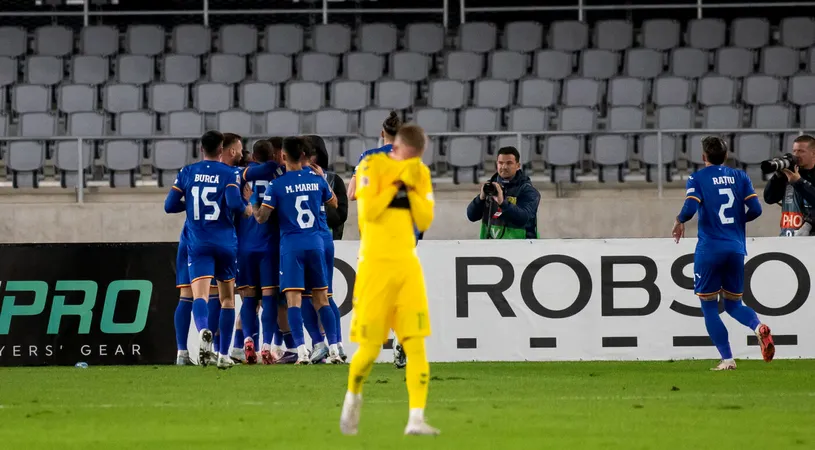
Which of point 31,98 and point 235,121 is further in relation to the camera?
point 31,98

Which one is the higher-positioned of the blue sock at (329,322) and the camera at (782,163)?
the camera at (782,163)

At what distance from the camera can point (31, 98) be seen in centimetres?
2059

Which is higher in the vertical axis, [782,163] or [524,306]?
[782,163]

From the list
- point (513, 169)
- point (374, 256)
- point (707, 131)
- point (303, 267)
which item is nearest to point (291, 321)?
point (303, 267)

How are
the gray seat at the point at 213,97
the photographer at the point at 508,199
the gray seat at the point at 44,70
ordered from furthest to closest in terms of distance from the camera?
1. the gray seat at the point at 44,70
2. the gray seat at the point at 213,97
3. the photographer at the point at 508,199

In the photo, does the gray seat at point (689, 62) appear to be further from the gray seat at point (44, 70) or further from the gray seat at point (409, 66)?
the gray seat at point (44, 70)

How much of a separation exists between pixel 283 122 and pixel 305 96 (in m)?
0.88

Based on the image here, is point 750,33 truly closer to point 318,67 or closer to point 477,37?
point 477,37

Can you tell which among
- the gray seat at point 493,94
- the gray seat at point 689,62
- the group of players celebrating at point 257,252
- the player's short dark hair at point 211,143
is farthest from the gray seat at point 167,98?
the player's short dark hair at point 211,143

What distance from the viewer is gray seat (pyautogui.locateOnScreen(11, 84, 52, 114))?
2053cm

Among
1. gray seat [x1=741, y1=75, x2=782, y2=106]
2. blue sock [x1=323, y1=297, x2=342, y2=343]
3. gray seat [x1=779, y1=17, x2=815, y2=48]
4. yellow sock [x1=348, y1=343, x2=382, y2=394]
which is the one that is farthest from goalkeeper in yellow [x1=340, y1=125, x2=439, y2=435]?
gray seat [x1=779, y1=17, x2=815, y2=48]

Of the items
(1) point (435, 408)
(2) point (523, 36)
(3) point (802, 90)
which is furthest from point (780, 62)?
(1) point (435, 408)

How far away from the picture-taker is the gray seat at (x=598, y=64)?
20.7 metres

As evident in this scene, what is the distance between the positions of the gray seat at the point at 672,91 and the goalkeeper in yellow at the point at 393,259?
1384 cm
